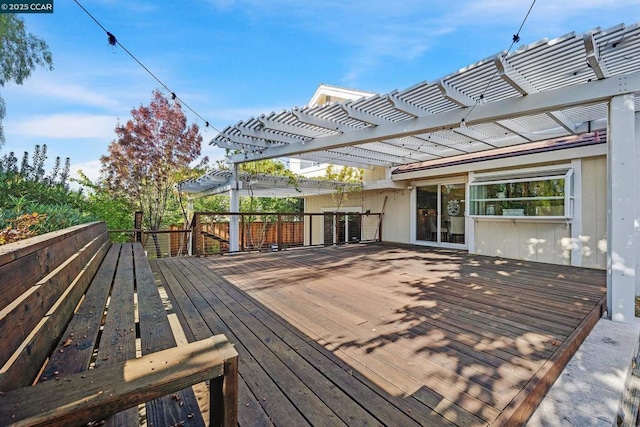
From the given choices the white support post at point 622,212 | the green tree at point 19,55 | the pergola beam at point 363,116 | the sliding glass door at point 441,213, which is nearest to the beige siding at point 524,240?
the sliding glass door at point 441,213

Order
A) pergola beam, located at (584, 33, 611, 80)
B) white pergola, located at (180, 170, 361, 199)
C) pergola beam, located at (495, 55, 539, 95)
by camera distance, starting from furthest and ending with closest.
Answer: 1. white pergola, located at (180, 170, 361, 199)
2. pergola beam, located at (495, 55, 539, 95)
3. pergola beam, located at (584, 33, 611, 80)

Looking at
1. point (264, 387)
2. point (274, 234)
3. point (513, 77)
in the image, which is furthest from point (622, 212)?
point (274, 234)

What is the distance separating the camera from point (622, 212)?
3020 millimetres

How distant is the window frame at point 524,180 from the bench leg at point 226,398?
6617 mm

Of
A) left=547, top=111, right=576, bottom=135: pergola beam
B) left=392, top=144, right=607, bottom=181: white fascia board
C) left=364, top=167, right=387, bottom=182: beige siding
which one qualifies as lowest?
left=392, top=144, right=607, bottom=181: white fascia board

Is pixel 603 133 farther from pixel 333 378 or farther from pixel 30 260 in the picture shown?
pixel 30 260

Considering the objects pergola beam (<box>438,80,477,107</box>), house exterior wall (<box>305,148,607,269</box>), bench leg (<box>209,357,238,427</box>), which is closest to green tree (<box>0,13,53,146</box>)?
pergola beam (<box>438,80,477,107</box>)

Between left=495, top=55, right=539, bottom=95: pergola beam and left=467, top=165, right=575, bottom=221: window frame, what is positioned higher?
left=495, top=55, right=539, bottom=95: pergola beam

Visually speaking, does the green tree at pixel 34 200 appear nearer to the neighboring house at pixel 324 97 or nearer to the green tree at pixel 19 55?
the green tree at pixel 19 55

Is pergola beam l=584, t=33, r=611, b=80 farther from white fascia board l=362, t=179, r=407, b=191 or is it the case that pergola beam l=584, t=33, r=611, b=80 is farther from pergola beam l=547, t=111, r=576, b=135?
white fascia board l=362, t=179, r=407, b=191

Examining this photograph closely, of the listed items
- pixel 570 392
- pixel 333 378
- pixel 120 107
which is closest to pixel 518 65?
pixel 570 392

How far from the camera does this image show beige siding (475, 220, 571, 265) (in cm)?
581

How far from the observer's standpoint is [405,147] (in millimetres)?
6578

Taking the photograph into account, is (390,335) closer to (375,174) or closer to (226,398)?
(226,398)
